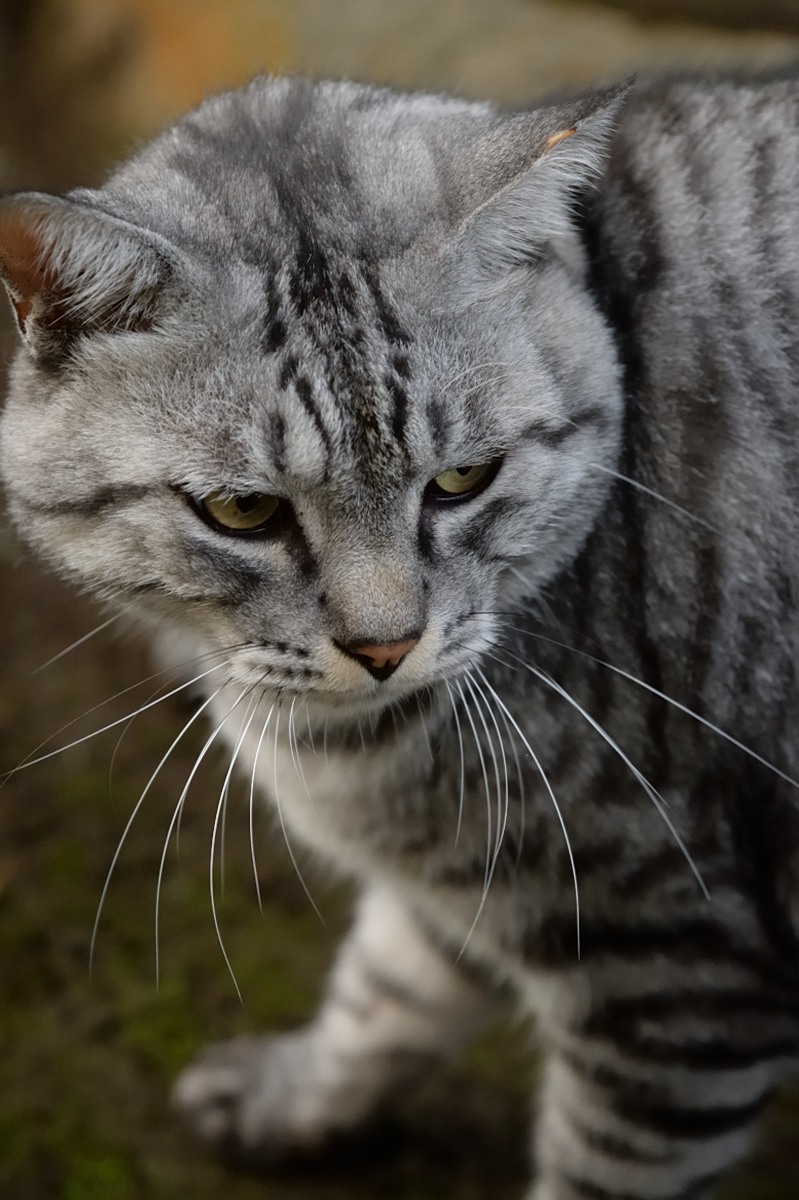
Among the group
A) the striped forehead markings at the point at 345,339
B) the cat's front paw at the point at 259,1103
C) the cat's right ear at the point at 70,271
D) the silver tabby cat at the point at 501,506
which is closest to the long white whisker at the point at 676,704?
the silver tabby cat at the point at 501,506

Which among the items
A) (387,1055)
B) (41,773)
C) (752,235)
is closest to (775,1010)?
(387,1055)

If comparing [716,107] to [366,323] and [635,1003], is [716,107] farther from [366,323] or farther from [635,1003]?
[635,1003]

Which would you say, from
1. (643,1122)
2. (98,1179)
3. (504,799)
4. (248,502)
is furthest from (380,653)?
(98,1179)

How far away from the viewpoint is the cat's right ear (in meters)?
0.90

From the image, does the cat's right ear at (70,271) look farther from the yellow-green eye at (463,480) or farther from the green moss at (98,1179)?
the green moss at (98,1179)

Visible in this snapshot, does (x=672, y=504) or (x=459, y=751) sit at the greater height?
(x=672, y=504)

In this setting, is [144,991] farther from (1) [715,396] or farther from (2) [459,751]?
(1) [715,396]

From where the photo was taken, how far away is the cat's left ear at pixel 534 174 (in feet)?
3.14

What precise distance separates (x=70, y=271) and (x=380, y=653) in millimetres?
395

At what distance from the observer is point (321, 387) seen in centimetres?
97

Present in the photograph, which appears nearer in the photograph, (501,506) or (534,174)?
(534,174)

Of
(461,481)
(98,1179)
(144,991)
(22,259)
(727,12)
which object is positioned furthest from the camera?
(727,12)

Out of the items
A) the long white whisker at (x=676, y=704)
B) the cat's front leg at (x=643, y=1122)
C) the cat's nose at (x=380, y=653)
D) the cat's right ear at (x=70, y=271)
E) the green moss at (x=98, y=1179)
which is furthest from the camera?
the green moss at (x=98, y=1179)

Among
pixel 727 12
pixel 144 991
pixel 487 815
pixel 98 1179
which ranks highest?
pixel 727 12
